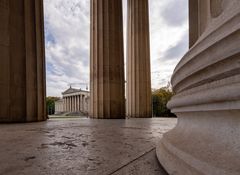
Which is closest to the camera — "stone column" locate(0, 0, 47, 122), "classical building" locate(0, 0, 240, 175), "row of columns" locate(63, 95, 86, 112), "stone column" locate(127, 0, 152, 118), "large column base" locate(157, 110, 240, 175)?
"large column base" locate(157, 110, 240, 175)

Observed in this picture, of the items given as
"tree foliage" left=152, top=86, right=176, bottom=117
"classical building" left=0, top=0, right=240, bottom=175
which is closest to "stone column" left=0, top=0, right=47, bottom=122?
"classical building" left=0, top=0, right=240, bottom=175

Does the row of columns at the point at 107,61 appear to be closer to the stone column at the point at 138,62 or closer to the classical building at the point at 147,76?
the classical building at the point at 147,76

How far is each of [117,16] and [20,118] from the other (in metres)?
8.56

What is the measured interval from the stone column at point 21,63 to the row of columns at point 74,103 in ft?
96.1

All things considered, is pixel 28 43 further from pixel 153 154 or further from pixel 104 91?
pixel 153 154

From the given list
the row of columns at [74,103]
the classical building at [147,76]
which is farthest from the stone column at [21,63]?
the row of columns at [74,103]

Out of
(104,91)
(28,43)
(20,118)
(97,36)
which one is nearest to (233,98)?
(20,118)

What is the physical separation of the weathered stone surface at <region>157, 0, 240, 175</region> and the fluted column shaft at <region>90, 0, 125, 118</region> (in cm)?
1036

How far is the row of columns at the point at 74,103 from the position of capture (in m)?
39.5

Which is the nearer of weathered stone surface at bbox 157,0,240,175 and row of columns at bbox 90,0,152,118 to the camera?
weathered stone surface at bbox 157,0,240,175

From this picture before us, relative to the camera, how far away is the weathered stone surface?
103 centimetres

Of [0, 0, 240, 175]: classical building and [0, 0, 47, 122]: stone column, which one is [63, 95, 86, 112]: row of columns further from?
[0, 0, 47, 122]: stone column

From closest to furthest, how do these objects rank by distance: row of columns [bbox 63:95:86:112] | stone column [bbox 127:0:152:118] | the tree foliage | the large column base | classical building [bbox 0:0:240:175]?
the large column base, classical building [bbox 0:0:240:175], stone column [bbox 127:0:152:118], the tree foliage, row of columns [bbox 63:95:86:112]

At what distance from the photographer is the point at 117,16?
12.8 metres
